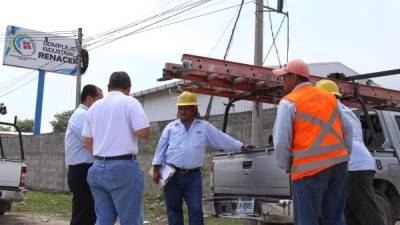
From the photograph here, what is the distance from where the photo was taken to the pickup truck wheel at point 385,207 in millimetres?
6672

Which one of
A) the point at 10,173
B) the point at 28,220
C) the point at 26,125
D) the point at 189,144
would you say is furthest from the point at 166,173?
the point at 26,125

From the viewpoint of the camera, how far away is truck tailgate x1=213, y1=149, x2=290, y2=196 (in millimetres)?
6099

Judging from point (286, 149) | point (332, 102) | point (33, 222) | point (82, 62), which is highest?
point (82, 62)

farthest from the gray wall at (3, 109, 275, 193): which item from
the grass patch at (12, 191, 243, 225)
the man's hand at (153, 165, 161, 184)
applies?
the man's hand at (153, 165, 161, 184)

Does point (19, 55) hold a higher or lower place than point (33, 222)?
Answer: higher

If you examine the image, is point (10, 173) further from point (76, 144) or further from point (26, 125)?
point (26, 125)

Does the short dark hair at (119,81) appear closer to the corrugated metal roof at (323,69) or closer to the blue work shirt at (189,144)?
the blue work shirt at (189,144)

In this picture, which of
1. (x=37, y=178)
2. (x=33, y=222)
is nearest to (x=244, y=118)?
(x=33, y=222)

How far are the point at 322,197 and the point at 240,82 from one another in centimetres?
243

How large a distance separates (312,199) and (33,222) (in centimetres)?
726

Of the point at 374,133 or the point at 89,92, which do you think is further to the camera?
the point at 374,133

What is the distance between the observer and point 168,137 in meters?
6.41

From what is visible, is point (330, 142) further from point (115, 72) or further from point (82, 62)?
point (82, 62)

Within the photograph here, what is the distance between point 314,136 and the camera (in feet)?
14.7
